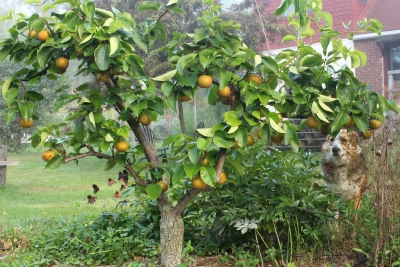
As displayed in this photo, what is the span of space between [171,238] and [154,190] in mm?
380

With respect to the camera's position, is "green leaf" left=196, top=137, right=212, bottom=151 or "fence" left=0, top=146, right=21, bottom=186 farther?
"fence" left=0, top=146, right=21, bottom=186

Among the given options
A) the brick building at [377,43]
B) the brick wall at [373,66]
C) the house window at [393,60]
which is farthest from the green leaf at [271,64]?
the house window at [393,60]

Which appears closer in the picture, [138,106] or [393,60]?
[138,106]

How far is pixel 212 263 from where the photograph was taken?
3268 millimetres

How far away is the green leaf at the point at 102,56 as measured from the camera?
253cm

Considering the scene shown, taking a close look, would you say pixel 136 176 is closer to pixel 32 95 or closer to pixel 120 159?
pixel 120 159

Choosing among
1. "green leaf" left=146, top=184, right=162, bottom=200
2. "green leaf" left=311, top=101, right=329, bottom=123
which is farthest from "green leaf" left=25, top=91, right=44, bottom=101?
"green leaf" left=311, top=101, right=329, bottom=123

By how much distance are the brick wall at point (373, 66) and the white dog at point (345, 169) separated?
11.8m

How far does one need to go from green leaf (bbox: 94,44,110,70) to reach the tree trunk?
1043 millimetres

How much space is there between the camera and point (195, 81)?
256 centimetres

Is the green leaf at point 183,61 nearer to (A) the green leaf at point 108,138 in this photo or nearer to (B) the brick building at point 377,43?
(A) the green leaf at point 108,138

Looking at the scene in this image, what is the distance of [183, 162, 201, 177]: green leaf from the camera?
253 centimetres

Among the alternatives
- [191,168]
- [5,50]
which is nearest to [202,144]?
[191,168]

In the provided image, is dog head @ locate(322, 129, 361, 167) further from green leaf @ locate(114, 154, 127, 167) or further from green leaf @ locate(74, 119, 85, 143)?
green leaf @ locate(74, 119, 85, 143)
